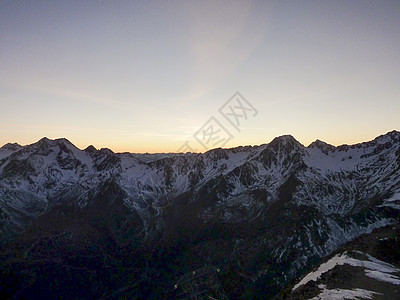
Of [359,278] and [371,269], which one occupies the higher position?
[359,278]

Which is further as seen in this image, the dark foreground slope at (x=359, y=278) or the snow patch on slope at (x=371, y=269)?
the snow patch on slope at (x=371, y=269)

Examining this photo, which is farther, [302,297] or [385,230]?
[385,230]

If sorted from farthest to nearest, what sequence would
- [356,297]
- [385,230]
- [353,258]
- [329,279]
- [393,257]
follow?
1. [385,230]
2. [393,257]
3. [353,258]
4. [329,279]
5. [356,297]

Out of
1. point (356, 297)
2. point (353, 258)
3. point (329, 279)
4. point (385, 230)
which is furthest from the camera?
point (385, 230)

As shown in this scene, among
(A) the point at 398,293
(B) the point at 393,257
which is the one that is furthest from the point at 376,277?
(B) the point at 393,257

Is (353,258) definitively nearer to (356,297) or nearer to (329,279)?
(329,279)

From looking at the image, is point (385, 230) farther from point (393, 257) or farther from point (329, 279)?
point (329, 279)

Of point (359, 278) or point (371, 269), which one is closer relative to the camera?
point (359, 278)

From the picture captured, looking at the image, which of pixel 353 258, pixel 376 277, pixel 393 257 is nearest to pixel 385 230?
pixel 393 257

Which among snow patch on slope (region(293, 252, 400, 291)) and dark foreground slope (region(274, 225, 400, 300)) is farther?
snow patch on slope (region(293, 252, 400, 291))
